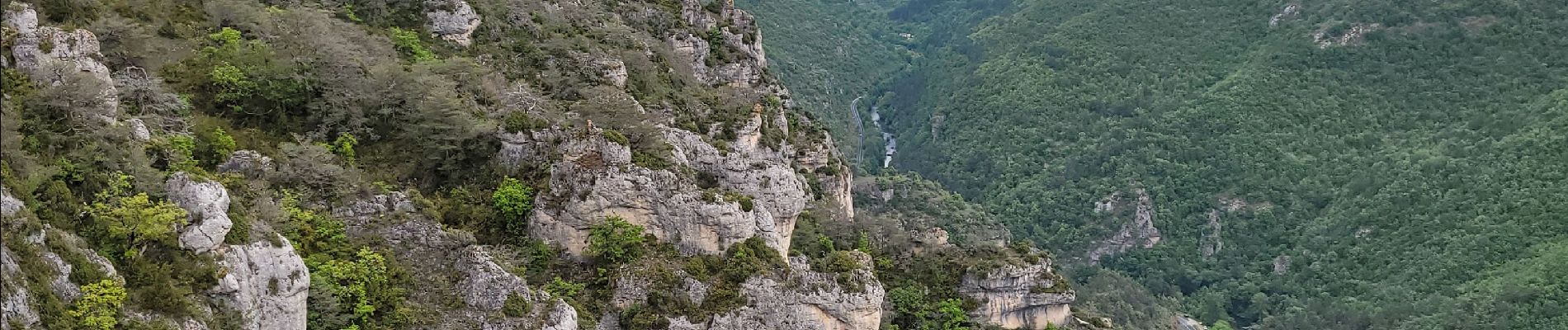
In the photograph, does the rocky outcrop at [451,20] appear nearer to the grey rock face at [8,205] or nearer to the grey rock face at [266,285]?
the grey rock face at [266,285]

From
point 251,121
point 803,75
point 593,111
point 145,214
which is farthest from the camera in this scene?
point 803,75

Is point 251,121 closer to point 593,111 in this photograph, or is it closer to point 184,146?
point 184,146

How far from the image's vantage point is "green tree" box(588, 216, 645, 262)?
39.6 m

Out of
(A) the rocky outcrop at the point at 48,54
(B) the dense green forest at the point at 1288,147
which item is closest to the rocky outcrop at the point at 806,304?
(A) the rocky outcrop at the point at 48,54

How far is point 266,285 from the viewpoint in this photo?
29094mm

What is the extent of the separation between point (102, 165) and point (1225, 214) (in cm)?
11869

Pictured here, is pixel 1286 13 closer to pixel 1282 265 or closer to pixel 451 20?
pixel 1282 265

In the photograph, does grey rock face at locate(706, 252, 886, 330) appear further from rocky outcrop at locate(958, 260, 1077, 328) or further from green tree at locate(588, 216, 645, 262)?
rocky outcrop at locate(958, 260, 1077, 328)

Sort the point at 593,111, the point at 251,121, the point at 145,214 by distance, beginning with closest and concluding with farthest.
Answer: the point at 145,214
the point at 251,121
the point at 593,111

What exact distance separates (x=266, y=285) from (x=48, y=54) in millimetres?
8160

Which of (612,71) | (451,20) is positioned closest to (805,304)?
(612,71)

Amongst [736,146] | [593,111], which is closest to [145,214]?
[593,111]

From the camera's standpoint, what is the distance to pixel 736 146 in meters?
54.5

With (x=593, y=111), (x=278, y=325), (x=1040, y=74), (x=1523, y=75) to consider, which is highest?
(x=278, y=325)
